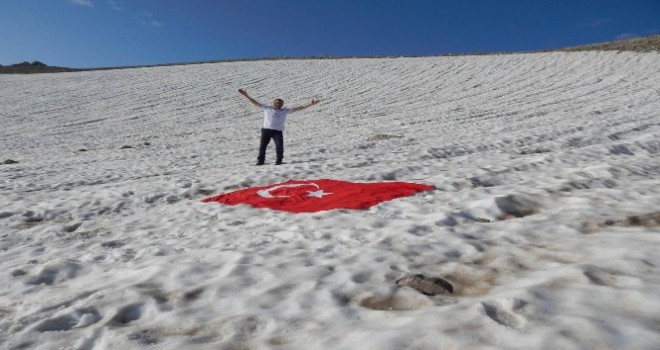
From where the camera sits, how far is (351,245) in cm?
548

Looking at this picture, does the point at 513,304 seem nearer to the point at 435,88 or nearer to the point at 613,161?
the point at 613,161

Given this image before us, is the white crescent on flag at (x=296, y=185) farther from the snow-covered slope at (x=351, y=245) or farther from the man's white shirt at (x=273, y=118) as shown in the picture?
the man's white shirt at (x=273, y=118)

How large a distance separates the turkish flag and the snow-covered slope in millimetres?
346

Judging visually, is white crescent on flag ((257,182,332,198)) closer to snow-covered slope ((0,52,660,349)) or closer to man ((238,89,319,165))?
snow-covered slope ((0,52,660,349))

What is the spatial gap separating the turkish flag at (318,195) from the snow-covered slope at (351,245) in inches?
13.6

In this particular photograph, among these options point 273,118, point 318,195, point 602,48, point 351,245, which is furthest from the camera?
point 602,48

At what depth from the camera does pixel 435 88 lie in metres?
30.6

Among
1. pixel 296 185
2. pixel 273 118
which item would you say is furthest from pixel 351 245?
pixel 273 118

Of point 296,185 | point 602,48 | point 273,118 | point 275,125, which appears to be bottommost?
point 296,185

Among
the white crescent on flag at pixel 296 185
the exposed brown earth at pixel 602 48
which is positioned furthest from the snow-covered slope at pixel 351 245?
the exposed brown earth at pixel 602 48

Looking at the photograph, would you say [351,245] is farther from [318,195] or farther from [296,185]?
[296,185]

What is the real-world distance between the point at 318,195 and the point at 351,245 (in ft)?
8.89

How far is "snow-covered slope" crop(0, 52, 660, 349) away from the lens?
3484 mm

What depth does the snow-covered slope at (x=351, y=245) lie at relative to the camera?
11.4 ft
